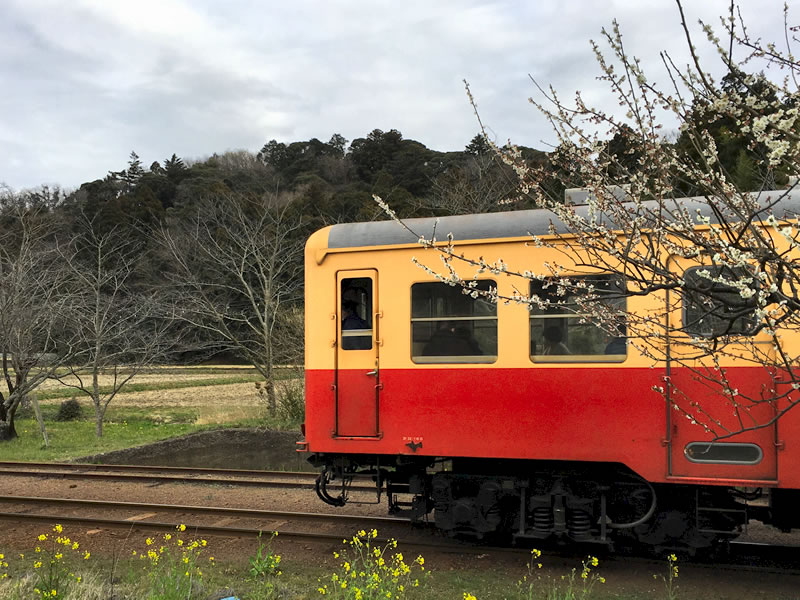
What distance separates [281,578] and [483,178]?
20.2 metres

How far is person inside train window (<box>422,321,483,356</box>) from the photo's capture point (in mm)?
6938

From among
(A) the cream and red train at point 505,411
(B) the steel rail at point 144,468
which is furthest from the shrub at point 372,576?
(B) the steel rail at point 144,468

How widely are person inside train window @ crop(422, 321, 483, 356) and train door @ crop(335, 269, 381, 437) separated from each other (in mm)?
599

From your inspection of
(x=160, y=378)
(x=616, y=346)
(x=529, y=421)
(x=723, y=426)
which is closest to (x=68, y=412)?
(x=160, y=378)

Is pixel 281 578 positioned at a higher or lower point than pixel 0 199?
lower

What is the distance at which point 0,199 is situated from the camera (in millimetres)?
25766

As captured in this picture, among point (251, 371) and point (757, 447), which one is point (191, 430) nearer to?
point (757, 447)

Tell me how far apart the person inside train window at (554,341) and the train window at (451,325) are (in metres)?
0.48

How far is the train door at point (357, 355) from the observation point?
7258 millimetres

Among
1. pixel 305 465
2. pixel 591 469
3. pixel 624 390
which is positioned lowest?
pixel 305 465

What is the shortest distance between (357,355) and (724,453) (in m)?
3.51

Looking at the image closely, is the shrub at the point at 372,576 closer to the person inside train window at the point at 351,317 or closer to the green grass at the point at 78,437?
the person inside train window at the point at 351,317

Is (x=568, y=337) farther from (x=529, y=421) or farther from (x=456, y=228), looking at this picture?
(x=456, y=228)

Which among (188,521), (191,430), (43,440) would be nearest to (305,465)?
(188,521)
